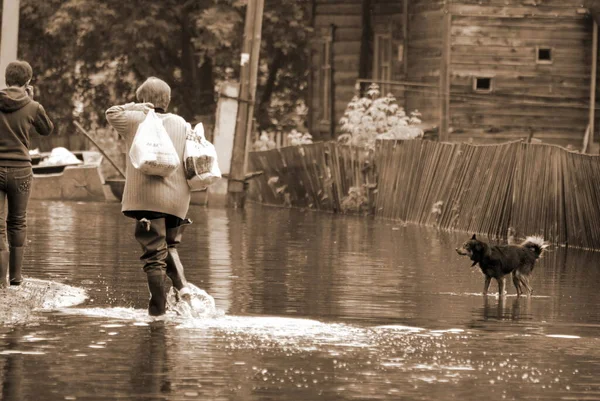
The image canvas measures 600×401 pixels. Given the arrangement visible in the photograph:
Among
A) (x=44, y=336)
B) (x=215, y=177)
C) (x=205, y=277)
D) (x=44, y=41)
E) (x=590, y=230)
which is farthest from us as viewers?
(x=44, y=41)

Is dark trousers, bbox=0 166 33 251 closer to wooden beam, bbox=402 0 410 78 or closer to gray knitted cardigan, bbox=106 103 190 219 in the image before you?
gray knitted cardigan, bbox=106 103 190 219

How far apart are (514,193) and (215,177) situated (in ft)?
36.4

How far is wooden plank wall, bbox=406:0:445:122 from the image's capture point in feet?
113

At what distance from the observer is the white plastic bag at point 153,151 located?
37.0ft

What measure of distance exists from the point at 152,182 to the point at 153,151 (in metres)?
0.26

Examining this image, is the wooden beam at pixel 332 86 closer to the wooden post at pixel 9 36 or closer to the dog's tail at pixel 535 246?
the wooden post at pixel 9 36

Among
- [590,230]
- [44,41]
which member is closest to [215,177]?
[590,230]

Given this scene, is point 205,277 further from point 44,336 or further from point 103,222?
point 103,222

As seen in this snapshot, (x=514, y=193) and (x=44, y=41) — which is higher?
(x=44, y=41)

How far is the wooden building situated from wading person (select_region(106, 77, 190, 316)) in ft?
71.8

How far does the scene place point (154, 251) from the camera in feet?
37.6

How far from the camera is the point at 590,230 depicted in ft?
66.2

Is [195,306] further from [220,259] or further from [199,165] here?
[220,259]

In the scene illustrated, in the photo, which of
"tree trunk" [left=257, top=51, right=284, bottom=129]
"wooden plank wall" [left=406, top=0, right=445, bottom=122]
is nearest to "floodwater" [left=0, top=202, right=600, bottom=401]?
"wooden plank wall" [left=406, top=0, right=445, bottom=122]
